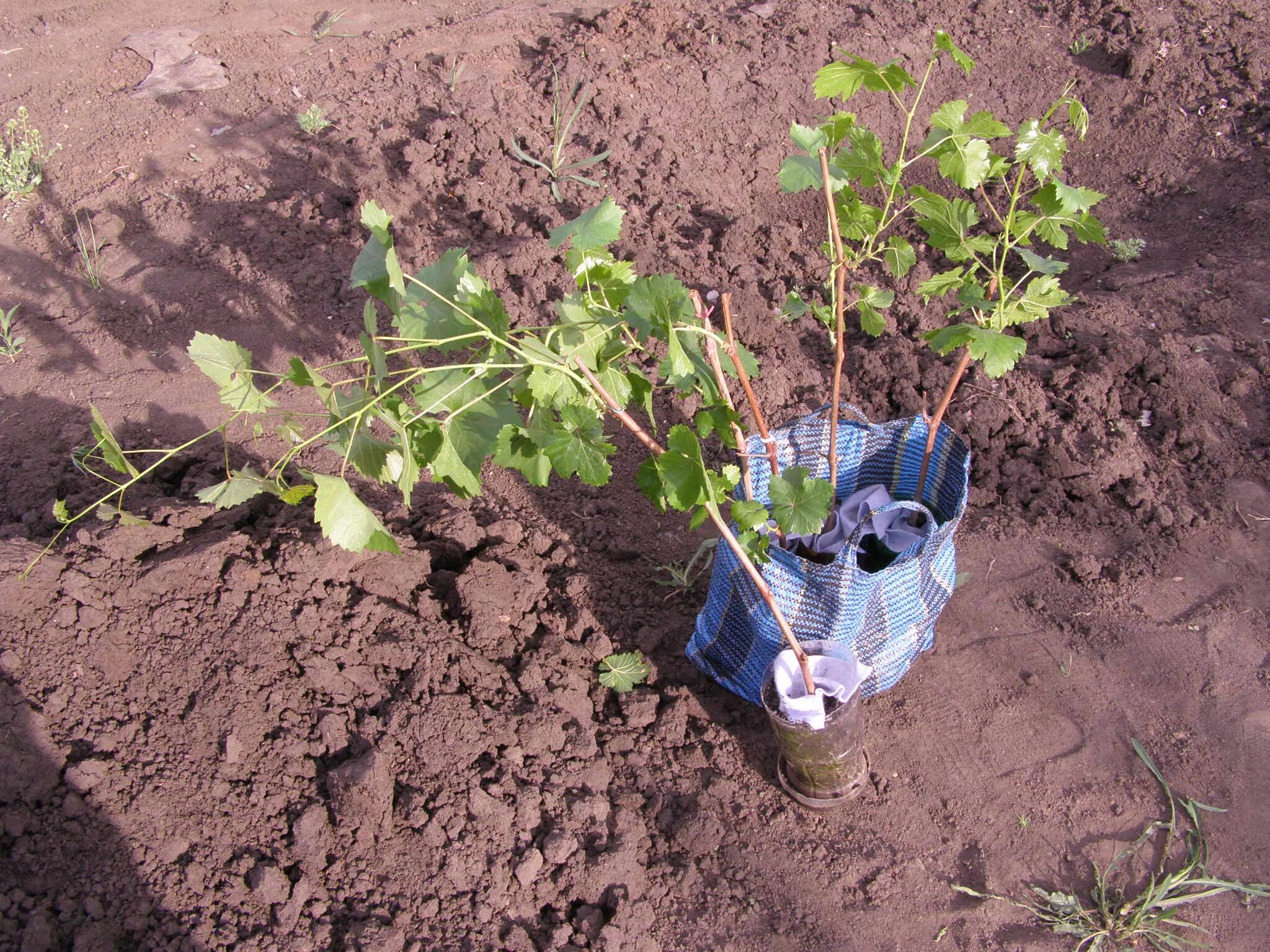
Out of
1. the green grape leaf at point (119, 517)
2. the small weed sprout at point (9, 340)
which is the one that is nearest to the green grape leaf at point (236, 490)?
the green grape leaf at point (119, 517)

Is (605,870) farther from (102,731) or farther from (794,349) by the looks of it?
(794,349)

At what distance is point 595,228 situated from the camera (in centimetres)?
173

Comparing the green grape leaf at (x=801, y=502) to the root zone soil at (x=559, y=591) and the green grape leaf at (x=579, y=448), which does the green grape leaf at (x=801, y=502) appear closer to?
the green grape leaf at (x=579, y=448)

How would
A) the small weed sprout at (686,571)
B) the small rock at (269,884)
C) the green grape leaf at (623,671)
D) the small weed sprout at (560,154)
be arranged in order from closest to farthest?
the small rock at (269,884), the green grape leaf at (623,671), the small weed sprout at (686,571), the small weed sprout at (560,154)

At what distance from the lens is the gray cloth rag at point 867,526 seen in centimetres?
258

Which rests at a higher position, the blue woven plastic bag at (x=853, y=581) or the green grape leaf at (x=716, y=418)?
the green grape leaf at (x=716, y=418)

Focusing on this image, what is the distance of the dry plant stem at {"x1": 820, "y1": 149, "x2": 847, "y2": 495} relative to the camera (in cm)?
198

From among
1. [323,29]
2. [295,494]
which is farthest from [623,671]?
[323,29]

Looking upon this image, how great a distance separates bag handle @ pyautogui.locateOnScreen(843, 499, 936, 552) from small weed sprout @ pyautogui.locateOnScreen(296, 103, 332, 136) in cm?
340

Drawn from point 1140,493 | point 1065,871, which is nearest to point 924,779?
point 1065,871

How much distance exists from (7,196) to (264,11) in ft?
6.77

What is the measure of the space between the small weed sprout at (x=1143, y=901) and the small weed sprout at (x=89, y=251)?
3980mm

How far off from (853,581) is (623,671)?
0.78m

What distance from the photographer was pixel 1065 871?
2.39m
